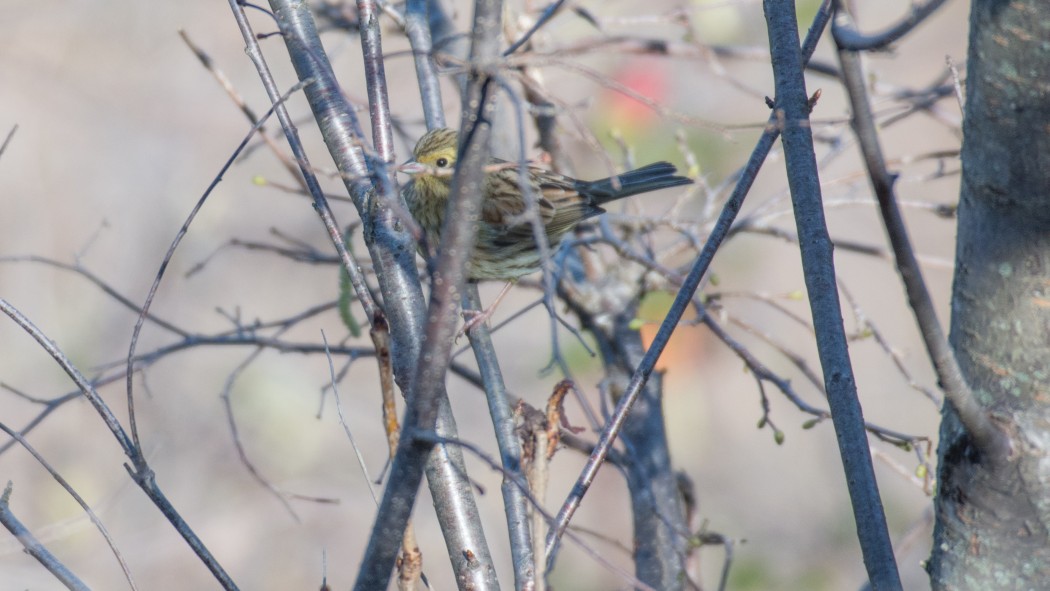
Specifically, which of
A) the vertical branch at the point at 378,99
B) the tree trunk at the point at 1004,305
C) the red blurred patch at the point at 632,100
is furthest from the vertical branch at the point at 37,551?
the red blurred patch at the point at 632,100

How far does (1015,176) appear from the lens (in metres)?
1.53

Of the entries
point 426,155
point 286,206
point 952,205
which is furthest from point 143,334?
point 952,205

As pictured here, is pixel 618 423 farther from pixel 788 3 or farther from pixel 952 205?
pixel 952 205

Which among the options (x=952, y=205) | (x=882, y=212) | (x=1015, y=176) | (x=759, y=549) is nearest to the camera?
(x=882, y=212)

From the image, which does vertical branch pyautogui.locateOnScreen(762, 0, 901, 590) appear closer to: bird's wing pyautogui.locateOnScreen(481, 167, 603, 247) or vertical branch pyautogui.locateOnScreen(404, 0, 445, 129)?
vertical branch pyautogui.locateOnScreen(404, 0, 445, 129)

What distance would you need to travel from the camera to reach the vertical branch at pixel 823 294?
1565mm

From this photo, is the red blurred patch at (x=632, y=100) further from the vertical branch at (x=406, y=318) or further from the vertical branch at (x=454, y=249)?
the vertical branch at (x=454, y=249)

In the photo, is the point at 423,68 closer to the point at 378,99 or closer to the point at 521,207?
the point at 378,99

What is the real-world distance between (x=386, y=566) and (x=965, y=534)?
1.02 metres

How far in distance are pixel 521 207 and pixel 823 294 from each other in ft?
8.27

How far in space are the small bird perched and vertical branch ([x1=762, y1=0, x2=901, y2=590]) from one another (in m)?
1.93

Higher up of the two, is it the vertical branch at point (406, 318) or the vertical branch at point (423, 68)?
the vertical branch at point (423, 68)

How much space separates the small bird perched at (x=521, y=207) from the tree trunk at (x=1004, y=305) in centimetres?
199

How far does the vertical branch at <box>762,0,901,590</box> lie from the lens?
1565 millimetres
